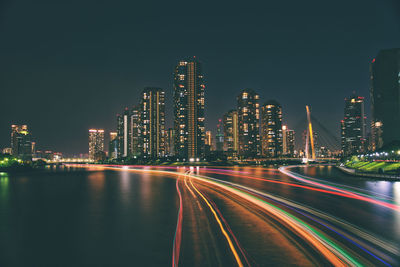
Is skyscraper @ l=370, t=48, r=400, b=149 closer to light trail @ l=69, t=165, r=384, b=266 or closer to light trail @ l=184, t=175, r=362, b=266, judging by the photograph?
light trail @ l=69, t=165, r=384, b=266

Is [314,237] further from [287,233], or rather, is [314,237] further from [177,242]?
[177,242]

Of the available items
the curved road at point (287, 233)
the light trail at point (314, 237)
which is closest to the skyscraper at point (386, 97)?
the curved road at point (287, 233)

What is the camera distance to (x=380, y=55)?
629ft

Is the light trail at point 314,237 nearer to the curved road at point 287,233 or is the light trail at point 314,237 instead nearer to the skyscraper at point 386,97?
the curved road at point 287,233

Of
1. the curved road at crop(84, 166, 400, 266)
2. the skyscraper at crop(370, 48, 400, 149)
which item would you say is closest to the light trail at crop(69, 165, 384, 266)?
the curved road at crop(84, 166, 400, 266)

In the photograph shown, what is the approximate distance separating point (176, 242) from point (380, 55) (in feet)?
753

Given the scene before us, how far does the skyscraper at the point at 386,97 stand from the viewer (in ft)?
589

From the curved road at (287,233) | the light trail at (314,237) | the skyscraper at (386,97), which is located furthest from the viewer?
the skyscraper at (386,97)

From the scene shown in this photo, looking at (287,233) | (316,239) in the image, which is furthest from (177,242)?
(316,239)

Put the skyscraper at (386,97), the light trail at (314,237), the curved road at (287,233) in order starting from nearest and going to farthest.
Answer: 1. the light trail at (314,237)
2. the curved road at (287,233)
3. the skyscraper at (386,97)

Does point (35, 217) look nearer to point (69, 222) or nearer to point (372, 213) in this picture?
point (69, 222)

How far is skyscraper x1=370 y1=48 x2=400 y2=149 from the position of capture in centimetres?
17962

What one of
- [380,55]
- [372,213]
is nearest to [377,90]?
[380,55]

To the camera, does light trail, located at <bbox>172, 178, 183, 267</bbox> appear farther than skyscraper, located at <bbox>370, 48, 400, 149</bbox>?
No
